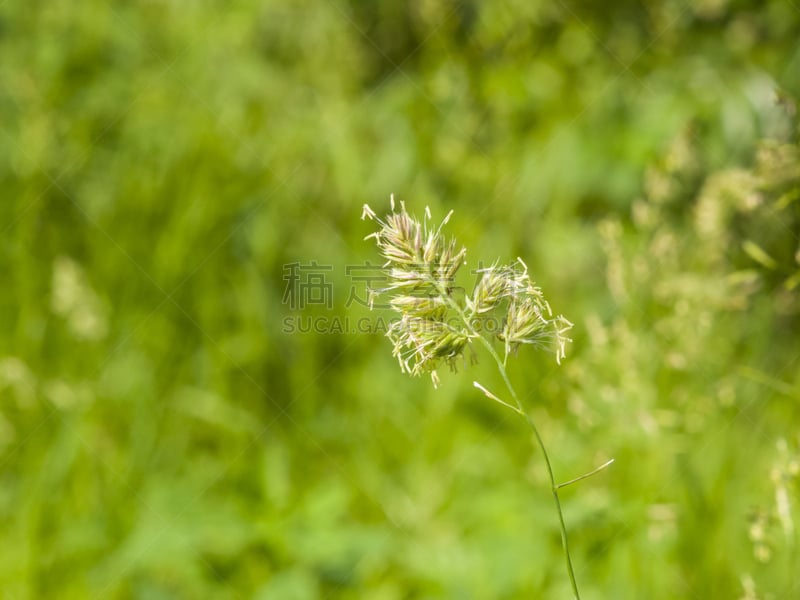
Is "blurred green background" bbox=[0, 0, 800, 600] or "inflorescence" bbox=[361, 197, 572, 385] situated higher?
"blurred green background" bbox=[0, 0, 800, 600]

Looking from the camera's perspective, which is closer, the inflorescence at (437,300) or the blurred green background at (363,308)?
the inflorescence at (437,300)

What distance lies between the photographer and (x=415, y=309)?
0.81 meters

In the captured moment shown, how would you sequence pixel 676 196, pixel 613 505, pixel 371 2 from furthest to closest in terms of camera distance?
pixel 371 2 → pixel 676 196 → pixel 613 505

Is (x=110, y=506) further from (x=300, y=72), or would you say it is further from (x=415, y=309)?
(x=300, y=72)

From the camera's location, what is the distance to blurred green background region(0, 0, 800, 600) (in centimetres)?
162

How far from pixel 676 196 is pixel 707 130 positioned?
0.86ft

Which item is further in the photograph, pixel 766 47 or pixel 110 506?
A: pixel 766 47

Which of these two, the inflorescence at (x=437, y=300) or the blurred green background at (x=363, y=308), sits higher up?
the blurred green background at (x=363, y=308)

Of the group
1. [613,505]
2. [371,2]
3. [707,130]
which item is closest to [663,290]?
[613,505]

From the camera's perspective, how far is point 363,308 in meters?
2.36

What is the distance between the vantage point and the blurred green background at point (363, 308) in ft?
5.31

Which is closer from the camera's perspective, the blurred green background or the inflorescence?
the inflorescence

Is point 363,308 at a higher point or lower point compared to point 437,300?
higher

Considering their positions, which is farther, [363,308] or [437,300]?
[363,308]
